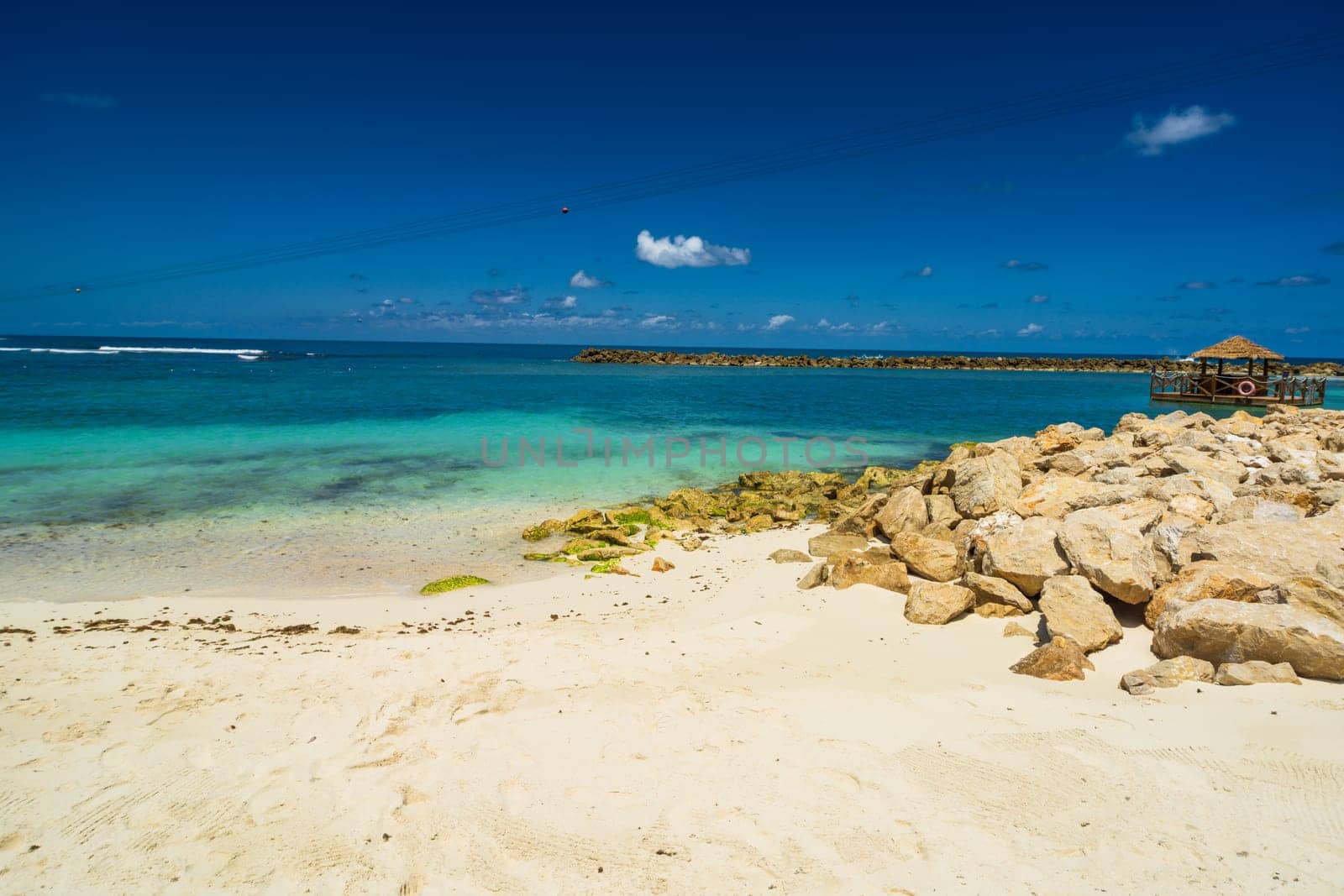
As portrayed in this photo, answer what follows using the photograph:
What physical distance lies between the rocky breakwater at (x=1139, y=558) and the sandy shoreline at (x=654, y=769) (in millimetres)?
269

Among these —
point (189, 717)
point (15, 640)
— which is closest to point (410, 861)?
point (189, 717)

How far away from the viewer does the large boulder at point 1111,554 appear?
5949 mm

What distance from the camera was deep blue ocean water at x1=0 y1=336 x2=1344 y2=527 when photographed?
14.5 meters

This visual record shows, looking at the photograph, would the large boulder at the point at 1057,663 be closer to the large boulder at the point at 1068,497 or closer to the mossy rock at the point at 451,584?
the large boulder at the point at 1068,497

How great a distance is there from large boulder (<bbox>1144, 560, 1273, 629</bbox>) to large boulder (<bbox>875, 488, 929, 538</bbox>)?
3.62m

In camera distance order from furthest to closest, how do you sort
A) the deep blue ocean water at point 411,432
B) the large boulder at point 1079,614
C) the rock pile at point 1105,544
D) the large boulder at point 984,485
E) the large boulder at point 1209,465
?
the deep blue ocean water at point 411,432
the large boulder at point 1209,465
the large boulder at point 984,485
the large boulder at point 1079,614
the rock pile at point 1105,544

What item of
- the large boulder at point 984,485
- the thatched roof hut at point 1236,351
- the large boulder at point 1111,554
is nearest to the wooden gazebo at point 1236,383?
the thatched roof hut at point 1236,351

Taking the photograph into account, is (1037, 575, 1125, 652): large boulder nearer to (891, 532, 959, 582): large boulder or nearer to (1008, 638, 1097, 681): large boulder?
(1008, 638, 1097, 681): large boulder

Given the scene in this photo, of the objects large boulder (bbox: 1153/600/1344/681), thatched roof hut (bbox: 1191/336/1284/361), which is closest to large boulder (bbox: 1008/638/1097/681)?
large boulder (bbox: 1153/600/1344/681)

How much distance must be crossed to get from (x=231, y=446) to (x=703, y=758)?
2054 cm

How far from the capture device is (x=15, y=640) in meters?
6.68

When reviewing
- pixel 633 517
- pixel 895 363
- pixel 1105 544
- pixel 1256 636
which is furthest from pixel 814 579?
pixel 895 363

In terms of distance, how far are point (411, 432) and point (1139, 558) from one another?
23.0m

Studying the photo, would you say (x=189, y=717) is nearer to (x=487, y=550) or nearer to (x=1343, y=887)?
(x=487, y=550)
